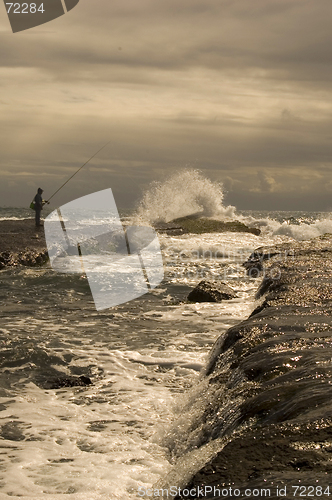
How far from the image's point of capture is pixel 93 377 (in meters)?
6.11

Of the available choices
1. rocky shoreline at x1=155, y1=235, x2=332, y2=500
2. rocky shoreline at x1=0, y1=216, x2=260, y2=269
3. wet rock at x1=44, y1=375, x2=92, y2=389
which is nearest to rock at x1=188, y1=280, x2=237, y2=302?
rocky shoreline at x1=155, y1=235, x2=332, y2=500

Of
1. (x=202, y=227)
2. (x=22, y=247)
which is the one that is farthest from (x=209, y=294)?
(x=202, y=227)

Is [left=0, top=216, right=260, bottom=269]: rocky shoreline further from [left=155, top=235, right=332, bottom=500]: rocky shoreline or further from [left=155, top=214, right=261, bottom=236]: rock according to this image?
[left=155, top=235, right=332, bottom=500]: rocky shoreline

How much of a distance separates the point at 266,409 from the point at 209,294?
24.9ft

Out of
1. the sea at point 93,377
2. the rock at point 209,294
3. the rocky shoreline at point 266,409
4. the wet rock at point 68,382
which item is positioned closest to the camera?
the rocky shoreline at point 266,409

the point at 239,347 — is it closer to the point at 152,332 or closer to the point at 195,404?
the point at 195,404

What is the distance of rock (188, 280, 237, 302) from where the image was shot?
10.5 m

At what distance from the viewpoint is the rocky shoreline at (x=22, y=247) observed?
14305mm

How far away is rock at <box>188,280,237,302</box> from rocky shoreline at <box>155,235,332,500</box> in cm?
451

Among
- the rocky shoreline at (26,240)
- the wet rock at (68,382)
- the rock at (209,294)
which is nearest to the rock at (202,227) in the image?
the rocky shoreline at (26,240)

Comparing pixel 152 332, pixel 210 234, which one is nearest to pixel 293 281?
pixel 152 332

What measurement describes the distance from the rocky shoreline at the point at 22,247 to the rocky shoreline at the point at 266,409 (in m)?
10.1

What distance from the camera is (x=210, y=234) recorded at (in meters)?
24.3

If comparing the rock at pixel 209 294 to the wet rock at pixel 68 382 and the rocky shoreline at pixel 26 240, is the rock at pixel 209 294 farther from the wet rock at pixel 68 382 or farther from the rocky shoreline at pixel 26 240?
the rocky shoreline at pixel 26 240
